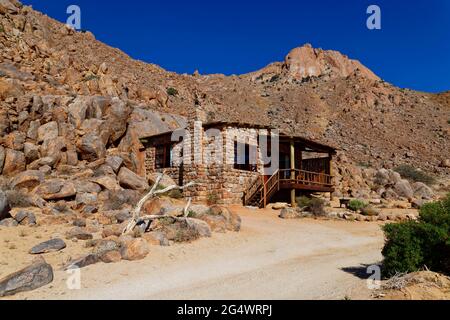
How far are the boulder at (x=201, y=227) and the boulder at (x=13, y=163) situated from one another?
10.3 meters

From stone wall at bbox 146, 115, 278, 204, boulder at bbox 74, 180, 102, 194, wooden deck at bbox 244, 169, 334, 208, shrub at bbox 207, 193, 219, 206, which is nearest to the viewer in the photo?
boulder at bbox 74, 180, 102, 194

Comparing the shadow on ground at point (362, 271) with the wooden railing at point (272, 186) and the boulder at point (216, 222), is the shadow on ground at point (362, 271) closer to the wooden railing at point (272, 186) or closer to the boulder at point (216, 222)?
the boulder at point (216, 222)

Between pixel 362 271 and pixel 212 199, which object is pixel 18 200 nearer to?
pixel 212 199

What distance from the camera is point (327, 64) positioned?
83.1 meters

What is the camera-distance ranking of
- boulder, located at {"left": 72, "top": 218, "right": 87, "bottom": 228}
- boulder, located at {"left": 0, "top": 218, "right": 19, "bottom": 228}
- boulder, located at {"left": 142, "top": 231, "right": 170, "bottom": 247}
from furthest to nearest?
boulder, located at {"left": 72, "top": 218, "right": 87, "bottom": 228}
boulder, located at {"left": 0, "top": 218, "right": 19, "bottom": 228}
boulder, located at {"left": 142, "top": 231, "right": 170, "bottom": 247}

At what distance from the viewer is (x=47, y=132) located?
18688mm

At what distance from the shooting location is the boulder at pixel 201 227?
34.4ft

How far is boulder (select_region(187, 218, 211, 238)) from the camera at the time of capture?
10.5 metres

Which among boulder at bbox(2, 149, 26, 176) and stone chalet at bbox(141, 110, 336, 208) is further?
stone chalet at bbox(141, 110, 336, 208)

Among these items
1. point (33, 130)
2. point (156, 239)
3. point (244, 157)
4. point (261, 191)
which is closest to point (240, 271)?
point (156, 239)

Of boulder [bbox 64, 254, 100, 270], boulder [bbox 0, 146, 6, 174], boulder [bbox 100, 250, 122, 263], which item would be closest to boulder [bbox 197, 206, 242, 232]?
boulder [bbox 100, 250, 122, 263]

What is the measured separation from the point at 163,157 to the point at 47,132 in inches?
259

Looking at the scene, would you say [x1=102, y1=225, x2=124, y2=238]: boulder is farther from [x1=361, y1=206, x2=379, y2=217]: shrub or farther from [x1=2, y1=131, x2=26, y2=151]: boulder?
[x1=361, y1=206, x2=379, y2=217]: shrub

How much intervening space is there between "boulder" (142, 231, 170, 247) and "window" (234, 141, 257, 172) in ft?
34.3
